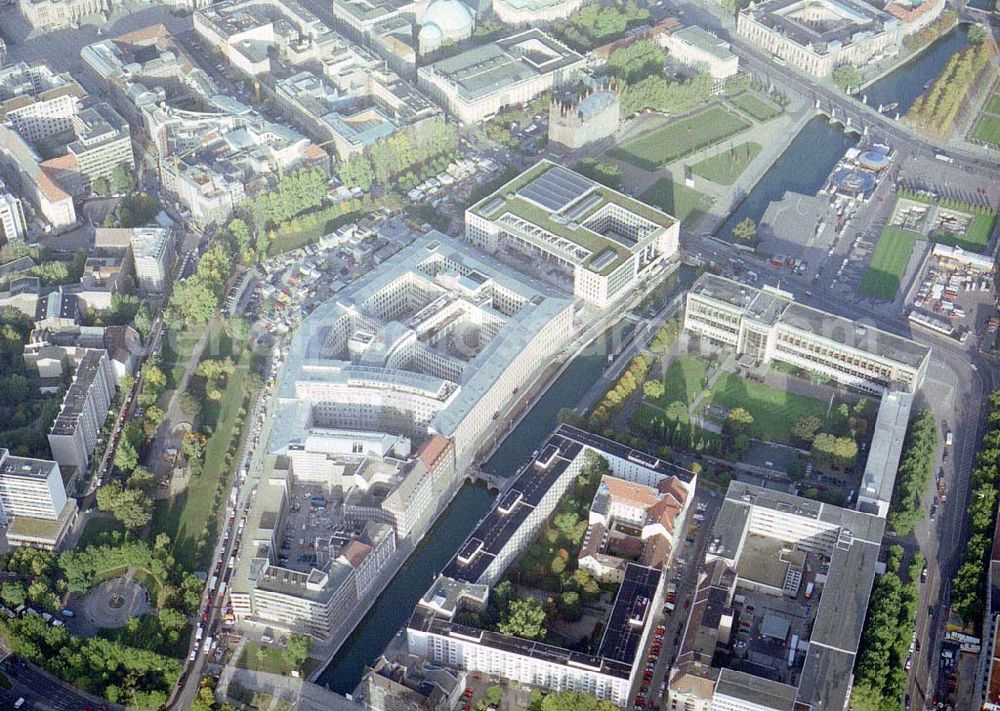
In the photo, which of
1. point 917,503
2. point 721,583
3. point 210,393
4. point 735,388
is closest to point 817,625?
point 721,583

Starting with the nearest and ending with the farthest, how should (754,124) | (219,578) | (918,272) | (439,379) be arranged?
(219,578)
(439,379)
(918,272)
(754,124)

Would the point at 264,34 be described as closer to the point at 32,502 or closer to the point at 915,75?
the point at 32,502

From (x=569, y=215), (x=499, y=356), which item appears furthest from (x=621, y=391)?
(x=569, y=215)

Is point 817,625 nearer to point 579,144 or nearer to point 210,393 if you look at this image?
point 210,393

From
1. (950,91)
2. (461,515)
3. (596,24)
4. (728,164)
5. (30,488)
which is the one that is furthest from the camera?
(596,24)

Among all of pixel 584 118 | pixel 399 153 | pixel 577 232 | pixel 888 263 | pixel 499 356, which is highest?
pixel 584 118

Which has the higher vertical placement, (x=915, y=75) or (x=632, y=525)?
(x=915, y=75)
